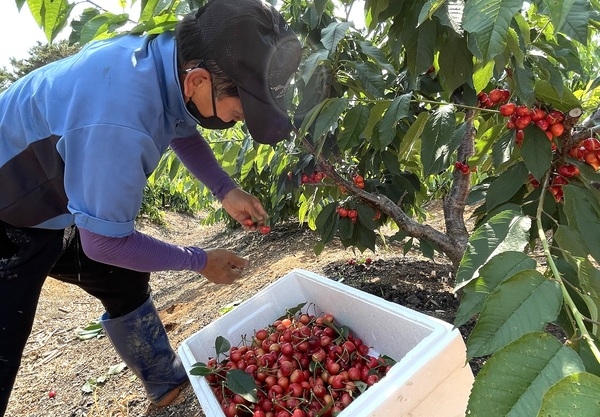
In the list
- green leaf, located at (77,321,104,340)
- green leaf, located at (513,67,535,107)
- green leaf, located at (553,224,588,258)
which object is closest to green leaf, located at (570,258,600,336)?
green leaf, located at (553,224,588,258)

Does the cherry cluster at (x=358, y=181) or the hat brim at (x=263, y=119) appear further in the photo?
the cherry cluster at (x=358, y=181)

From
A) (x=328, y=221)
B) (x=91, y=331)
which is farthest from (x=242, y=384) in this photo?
(x=91, y=331)

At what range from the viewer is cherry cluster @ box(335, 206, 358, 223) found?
85.7 inches

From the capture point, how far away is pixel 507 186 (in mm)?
1193

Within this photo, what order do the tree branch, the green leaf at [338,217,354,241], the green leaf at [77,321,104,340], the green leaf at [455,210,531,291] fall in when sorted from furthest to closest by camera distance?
the green leaf at [77,321,104,340]
the green leaf at [338,217,354,241]
the tree branch
the green leaf at [455,210,531,291]

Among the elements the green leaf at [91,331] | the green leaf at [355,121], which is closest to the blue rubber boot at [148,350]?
the green leaf at [355,121]

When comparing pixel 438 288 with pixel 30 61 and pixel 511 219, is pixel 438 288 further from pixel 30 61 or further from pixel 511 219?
pixel 30 61

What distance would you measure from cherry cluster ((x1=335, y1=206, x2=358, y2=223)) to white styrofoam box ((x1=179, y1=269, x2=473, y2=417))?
397mm

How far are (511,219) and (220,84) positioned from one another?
0.86 m

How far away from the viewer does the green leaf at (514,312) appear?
0.58m

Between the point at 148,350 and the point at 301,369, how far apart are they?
2.64ft

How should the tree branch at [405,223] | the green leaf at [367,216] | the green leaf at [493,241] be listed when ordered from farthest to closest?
the green leaf at [367,216], the tree branch at [405,223], the green leaf at [493,241]

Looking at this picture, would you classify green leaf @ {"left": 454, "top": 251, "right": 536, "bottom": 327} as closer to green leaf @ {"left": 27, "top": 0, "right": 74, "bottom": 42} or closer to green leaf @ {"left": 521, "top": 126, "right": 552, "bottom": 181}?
green leaf @ {"left": 521, "top": 126, "right": 552, "bottom": 181}

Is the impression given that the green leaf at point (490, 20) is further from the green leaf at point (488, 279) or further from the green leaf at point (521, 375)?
the green leaf at point (521, 375)
